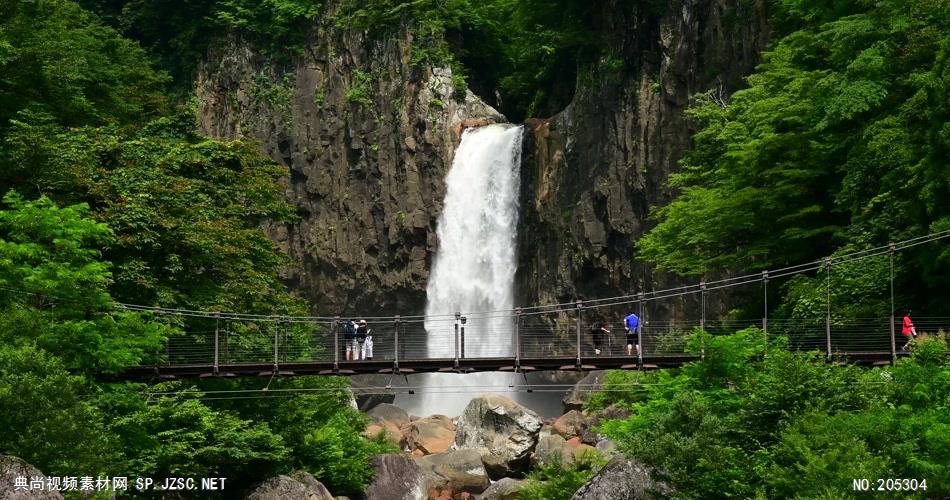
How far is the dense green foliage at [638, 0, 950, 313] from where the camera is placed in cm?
2881

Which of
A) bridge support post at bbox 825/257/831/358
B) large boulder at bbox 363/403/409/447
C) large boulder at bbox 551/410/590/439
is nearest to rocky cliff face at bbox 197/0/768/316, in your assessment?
large boulder at bbox 363/403/409/447

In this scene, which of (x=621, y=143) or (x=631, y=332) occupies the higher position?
(x=621, y=143)

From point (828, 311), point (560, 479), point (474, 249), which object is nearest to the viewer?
point (828, 311)

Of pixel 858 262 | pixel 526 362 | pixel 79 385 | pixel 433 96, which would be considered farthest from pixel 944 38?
pixel 433 96

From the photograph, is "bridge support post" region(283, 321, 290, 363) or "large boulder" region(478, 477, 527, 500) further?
"large boulder" region(478, 477, 527, 500)

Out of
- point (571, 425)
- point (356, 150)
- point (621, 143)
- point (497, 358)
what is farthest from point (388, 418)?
point (497, 358)

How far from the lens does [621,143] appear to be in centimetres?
5081

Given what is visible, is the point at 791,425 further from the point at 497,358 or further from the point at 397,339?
the point at 397,339

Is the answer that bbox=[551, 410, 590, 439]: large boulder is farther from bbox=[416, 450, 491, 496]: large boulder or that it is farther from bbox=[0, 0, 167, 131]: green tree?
bbox=[0, 0, 167, 131]: green tree

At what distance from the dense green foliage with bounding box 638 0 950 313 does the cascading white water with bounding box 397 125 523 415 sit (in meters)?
16.5

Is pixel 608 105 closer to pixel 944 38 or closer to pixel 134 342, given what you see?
pixel 944 38

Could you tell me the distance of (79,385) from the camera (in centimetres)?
2622

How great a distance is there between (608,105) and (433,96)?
393 inches

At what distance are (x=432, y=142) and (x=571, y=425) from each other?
60.9ft
